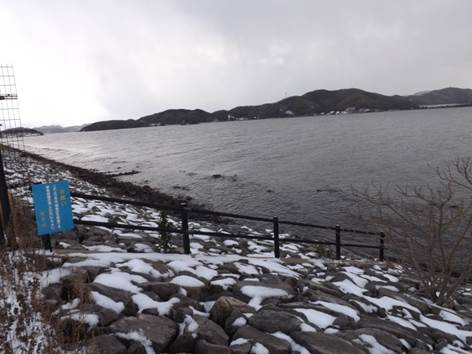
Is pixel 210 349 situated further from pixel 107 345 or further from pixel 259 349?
pixel 107 345

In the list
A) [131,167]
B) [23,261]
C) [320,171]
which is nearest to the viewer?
[23,261]

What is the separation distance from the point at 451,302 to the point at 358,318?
422 centimetres

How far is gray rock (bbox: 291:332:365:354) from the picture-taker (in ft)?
12.9

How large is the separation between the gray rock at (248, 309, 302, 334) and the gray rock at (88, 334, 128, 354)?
1.72 meters

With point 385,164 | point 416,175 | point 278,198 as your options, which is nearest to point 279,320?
point 278,198

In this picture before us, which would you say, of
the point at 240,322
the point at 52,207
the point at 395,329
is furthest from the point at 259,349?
the point at 52,207

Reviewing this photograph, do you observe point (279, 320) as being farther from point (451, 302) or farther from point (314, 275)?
point (451, 302)

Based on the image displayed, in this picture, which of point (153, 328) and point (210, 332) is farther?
point (210, 332)

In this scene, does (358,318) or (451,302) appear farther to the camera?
(451,302)

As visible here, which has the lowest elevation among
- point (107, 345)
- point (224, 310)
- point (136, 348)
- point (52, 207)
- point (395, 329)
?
point (395, 329)

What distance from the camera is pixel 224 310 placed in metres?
4.53

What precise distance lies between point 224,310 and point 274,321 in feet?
2.38

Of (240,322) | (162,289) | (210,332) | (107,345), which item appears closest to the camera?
(107,345)

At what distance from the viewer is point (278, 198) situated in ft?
83.9
